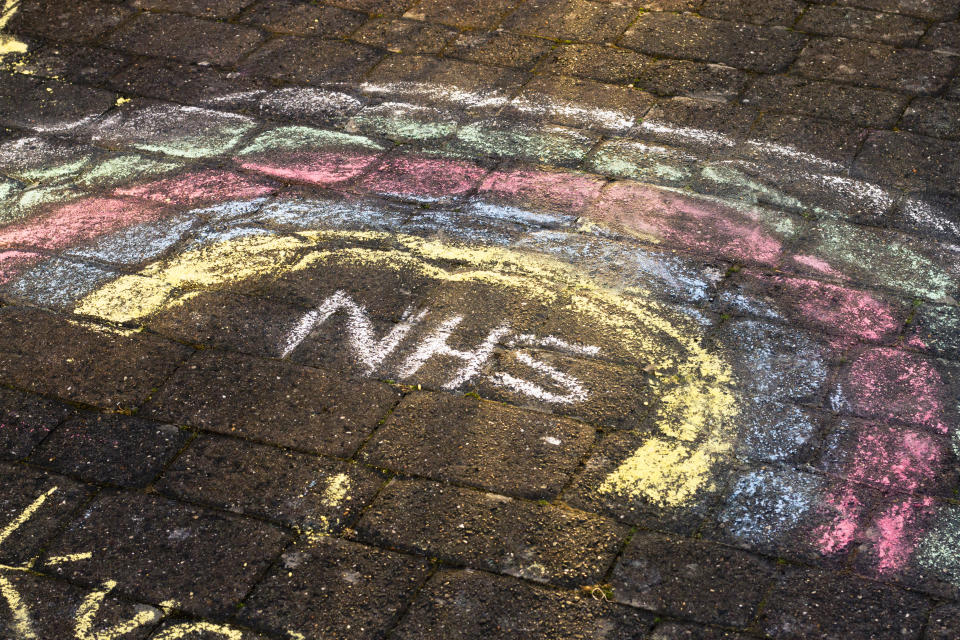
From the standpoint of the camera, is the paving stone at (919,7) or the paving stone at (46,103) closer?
the paving stone at (46,103)

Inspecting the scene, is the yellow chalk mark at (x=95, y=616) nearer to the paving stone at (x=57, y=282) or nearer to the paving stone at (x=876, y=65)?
the paving stone at (x=57, y=282)

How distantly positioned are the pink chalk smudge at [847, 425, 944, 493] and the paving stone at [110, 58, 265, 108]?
3.77m

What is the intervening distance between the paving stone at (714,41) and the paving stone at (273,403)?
324 centimetres

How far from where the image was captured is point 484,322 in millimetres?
4180

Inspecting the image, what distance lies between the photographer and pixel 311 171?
204 inches

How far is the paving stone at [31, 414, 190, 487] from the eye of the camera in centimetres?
354

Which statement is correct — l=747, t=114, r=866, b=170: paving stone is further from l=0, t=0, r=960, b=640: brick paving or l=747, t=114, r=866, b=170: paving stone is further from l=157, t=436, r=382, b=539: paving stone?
l=157, t=436, r=382, b=539: paving stone

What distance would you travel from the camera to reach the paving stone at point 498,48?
6.11 meters

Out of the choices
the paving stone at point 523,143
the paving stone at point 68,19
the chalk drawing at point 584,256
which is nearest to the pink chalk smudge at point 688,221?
the chalk drawing at point 584,256

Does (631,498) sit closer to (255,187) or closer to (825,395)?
(825,395)

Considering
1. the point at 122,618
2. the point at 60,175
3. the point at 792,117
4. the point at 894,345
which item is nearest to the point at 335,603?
the point at 122,618

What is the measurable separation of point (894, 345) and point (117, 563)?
2865 mm

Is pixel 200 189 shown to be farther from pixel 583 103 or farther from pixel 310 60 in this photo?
pixel 583 103

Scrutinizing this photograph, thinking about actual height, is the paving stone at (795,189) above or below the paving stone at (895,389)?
above
